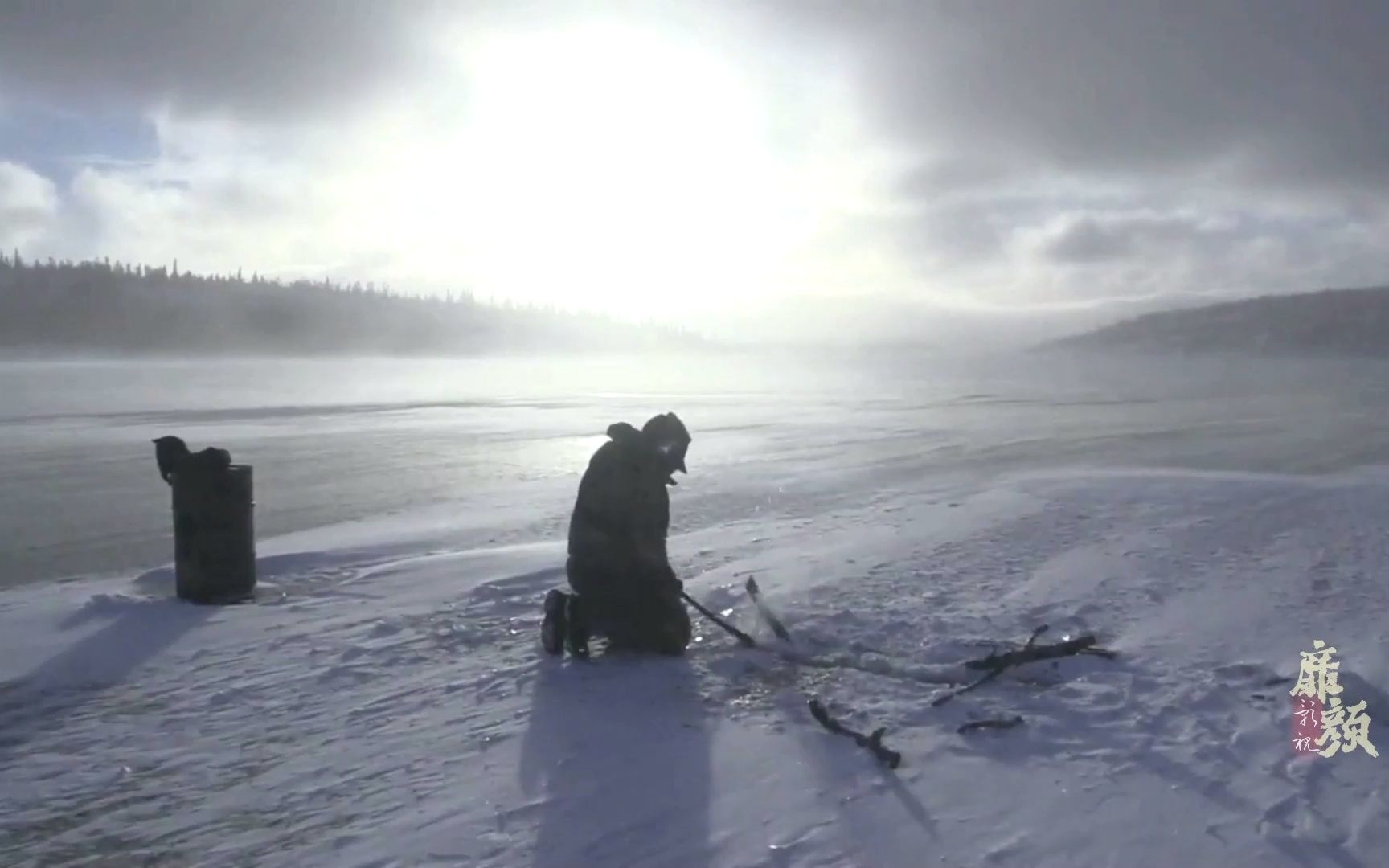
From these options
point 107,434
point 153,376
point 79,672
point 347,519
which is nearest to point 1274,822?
point 79,672

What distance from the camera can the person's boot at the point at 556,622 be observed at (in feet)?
18.5

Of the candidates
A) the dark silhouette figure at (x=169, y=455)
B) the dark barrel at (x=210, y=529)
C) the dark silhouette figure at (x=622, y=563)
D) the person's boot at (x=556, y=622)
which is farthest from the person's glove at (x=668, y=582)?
the dark silhouette figure at (x=169, y=455)

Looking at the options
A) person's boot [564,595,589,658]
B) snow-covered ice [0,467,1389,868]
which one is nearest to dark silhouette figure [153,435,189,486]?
snow-covered ice [0,467,1389,868]

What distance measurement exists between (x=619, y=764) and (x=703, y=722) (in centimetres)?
59

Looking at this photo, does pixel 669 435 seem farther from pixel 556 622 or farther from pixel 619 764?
pixel 619 764

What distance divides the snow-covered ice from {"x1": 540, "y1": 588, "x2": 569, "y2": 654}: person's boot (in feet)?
0.55

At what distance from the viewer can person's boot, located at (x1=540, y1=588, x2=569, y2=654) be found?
5.63 metres

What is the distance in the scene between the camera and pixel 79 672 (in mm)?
5477

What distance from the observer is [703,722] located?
15.7ft

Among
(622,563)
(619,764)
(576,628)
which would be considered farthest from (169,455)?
(619,764)

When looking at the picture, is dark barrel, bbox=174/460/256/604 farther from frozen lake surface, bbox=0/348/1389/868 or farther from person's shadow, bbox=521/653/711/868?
person's shadow, bbox=521/653/711/868

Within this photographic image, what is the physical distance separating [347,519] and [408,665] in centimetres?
518

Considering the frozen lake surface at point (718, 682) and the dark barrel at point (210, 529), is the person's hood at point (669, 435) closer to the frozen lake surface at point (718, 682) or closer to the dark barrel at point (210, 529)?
the frozen lake surface at point (718, 682)

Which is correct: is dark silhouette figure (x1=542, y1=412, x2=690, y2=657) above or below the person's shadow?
above
